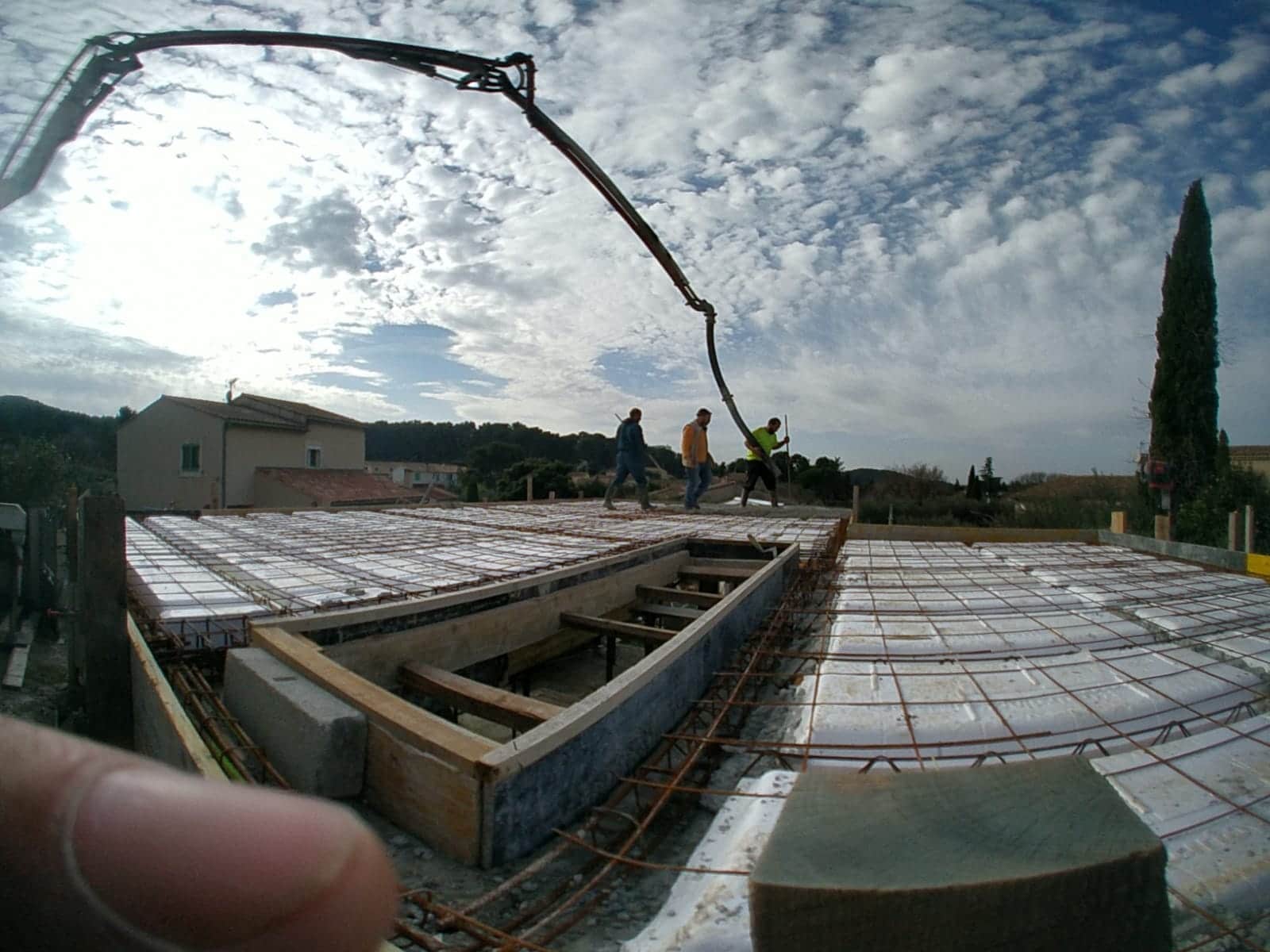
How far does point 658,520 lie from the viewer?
8398 mm

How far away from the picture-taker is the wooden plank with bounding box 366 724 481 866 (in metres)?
1.64

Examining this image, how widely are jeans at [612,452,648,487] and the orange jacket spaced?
0.63 m

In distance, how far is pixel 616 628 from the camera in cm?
417

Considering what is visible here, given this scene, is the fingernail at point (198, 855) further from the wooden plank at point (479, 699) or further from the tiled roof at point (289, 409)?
the tiled roof at point (289, 409)

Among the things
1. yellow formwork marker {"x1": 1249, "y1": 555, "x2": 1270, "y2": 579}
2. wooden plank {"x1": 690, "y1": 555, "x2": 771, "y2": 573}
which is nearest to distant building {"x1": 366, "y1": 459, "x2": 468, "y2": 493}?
wooden plank {"x1": 690, "y1": 555, "x2": 771, "y2": 573}

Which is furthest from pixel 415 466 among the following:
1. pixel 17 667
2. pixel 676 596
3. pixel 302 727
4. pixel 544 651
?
pixel 302 727

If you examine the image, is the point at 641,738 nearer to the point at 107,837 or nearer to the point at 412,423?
the point at 107,837

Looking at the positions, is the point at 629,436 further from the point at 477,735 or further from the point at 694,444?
the point at 477,735

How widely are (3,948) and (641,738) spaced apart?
A: 201 cm

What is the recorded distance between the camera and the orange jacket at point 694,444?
353 inches

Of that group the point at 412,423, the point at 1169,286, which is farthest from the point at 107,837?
the point at 412,423

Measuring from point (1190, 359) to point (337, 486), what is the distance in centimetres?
2500

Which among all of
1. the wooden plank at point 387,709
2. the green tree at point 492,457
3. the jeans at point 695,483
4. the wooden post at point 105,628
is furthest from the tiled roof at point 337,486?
the wooden plank at point 387,709

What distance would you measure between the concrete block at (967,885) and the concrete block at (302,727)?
130 cm
